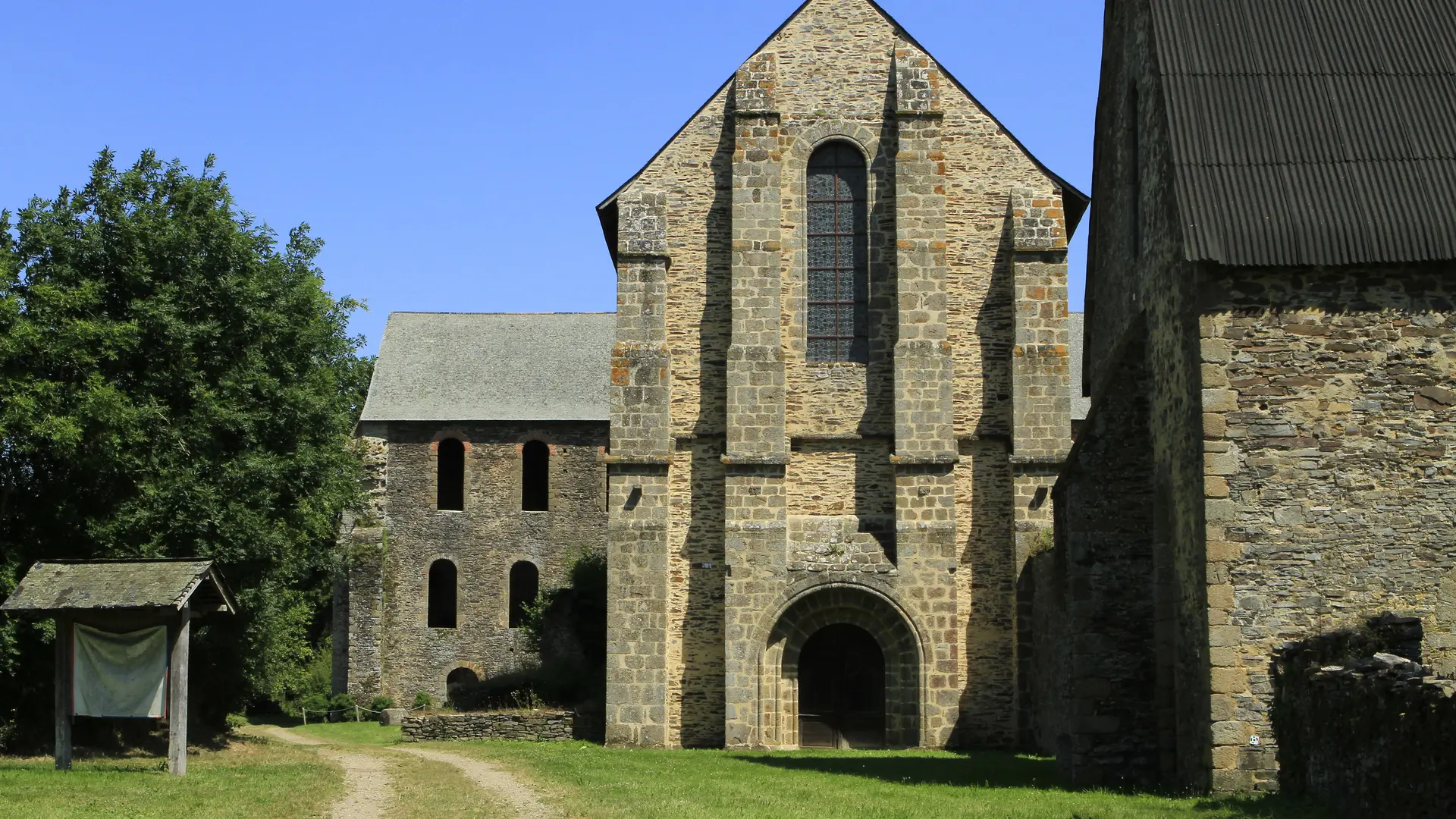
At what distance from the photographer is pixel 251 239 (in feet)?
87.7

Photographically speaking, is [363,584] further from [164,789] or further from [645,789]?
[645,789]

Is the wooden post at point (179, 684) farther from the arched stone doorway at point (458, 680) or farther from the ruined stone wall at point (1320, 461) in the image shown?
the arched stone doorway at point (458, 680)

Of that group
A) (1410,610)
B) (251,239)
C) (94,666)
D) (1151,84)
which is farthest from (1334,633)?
(251,239)

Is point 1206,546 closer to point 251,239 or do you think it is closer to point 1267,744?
point 1267,744

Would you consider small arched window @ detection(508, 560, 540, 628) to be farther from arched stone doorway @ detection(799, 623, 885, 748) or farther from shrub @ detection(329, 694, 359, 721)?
arched stone doorway @ detection(799, 623, 885, 748)

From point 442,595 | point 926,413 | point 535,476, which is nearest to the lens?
point 926,413

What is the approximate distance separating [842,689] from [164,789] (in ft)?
42.9

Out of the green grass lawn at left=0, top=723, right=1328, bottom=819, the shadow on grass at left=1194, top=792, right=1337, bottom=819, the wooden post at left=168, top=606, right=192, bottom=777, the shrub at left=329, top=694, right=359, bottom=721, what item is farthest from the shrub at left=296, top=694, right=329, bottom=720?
the shadow on grass at left=1194, top=792, right=1337, bottom=819

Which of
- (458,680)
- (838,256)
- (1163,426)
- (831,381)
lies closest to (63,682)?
(1163,426)

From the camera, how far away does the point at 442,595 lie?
41.4 metres

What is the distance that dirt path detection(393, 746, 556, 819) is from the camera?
571 inches

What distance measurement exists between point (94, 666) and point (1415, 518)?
46.7ft

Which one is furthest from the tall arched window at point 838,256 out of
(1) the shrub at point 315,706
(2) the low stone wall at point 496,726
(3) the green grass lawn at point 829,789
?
(1) the shrub at point 315,706

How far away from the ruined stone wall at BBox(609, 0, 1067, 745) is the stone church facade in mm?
41
